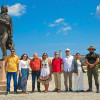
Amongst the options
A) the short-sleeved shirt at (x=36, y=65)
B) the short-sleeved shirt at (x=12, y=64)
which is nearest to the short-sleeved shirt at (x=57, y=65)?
the short-sleeved shirt at (x=36, y=65)

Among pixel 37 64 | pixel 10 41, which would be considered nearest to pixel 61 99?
pixel 37 64

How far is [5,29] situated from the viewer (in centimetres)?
837

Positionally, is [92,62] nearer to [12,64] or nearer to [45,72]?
[45,72]

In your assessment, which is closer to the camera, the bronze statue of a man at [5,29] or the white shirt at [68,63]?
the white shirt at [68,63]

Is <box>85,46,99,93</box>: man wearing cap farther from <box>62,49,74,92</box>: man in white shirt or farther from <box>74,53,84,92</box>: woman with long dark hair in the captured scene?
<box>62,49,74,92</box>: man in white shirt

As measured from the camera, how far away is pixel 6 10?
857 centimetres

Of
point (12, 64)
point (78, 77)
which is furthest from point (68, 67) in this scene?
point (12, 64)

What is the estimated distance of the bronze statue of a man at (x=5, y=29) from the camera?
8.24m

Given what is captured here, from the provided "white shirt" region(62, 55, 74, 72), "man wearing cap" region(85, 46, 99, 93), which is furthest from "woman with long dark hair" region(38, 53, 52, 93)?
"man wearing cap" region(85, 46, 99, 93)

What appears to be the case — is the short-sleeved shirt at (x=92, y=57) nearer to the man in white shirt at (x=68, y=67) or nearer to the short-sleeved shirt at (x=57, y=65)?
the man in white shirt at (x=68, y=67)

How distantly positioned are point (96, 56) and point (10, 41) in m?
4.16

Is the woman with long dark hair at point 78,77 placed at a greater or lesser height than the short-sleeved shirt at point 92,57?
lesser

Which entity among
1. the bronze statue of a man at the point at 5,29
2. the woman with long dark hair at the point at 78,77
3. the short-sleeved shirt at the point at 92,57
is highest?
the bronze statue of a man at the point at 5,29

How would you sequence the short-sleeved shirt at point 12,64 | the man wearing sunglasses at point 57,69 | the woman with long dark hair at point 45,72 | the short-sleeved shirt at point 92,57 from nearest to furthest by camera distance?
the short-sleeved shirt at point 12,64 < the woman with long dark hair at point 45,72 < the man wearing sunglasses at point 57,69 < the short-sleeved shirt at point 92,57
